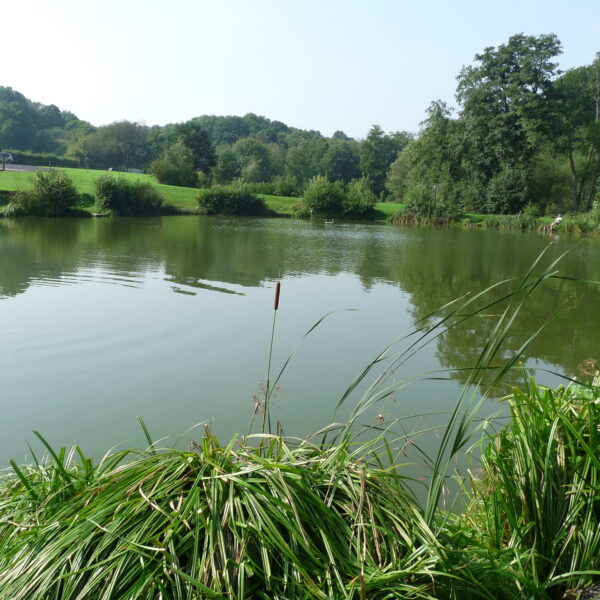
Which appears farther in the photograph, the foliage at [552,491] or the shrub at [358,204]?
the shrub at [358,204]

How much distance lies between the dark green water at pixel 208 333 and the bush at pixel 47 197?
1281cm

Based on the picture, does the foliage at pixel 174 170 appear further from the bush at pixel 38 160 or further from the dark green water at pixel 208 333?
the dark green water at pixel 208 333

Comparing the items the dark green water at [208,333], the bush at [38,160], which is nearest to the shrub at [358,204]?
the dark green water at [208,333]

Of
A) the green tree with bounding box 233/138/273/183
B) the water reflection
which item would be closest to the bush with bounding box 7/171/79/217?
the water reflection

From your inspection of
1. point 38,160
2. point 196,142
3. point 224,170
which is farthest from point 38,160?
point 224,170

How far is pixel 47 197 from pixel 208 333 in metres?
25.5

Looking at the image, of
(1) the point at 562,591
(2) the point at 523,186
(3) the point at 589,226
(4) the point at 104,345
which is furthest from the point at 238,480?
(2) the point at 523,186

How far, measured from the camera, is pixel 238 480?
160 centimetres

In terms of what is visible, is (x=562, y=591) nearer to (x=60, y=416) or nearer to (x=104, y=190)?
(x=60, y=416)

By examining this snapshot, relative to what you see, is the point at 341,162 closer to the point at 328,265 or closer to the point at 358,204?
the point at 358,204

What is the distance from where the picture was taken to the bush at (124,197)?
31.4m

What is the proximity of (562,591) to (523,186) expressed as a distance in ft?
135

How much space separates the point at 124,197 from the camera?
32.3 metres

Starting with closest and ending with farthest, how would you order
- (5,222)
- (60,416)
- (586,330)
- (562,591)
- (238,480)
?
(238,480), (562,591), (60,416), (586,330), (5,222)
